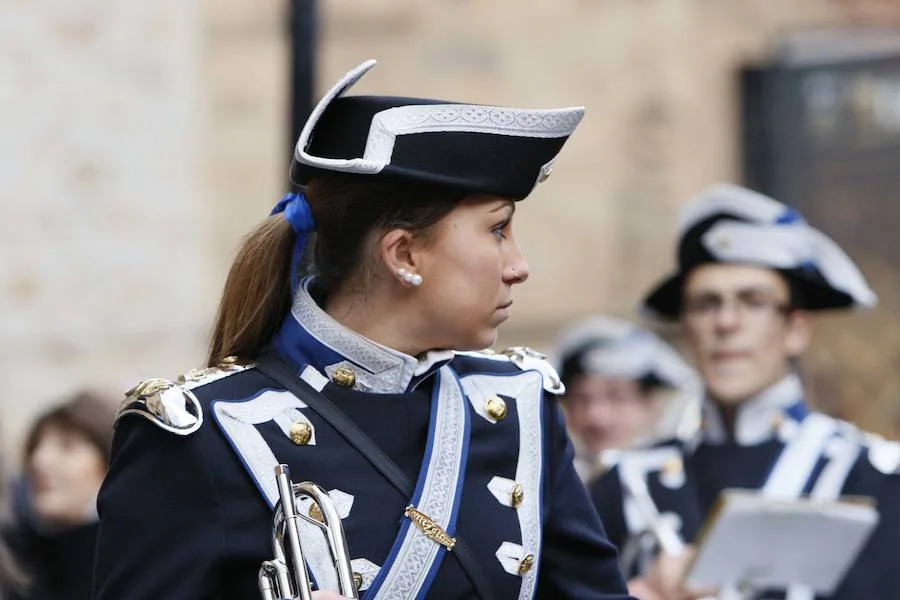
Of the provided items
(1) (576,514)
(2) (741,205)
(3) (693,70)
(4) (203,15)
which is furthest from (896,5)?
(1) (576,514)

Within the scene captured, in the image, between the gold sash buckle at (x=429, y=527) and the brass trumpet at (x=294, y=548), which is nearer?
the brass trumpet at (x=294, y=548)

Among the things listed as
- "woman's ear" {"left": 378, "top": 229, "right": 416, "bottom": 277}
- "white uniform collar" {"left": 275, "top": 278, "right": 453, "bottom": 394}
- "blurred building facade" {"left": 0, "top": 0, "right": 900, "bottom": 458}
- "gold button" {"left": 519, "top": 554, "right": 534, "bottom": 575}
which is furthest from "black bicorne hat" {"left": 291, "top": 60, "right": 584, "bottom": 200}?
Answer: "blurred building facade" {"left": 0, "top": 0, "right": 900, "bottom": 458}

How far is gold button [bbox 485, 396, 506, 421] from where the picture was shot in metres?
4.01

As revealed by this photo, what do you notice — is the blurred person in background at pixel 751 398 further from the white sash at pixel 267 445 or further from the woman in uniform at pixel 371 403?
the white sash at pixel 267 445

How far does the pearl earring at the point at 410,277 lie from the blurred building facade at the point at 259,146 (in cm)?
415

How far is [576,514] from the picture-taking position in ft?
13.4

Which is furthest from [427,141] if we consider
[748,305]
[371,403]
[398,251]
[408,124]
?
[748,305]

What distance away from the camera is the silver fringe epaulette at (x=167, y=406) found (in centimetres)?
370

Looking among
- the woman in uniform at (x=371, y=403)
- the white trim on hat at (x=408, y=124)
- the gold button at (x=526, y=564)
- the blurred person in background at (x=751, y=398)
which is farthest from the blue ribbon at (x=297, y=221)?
the blurred person in background at (x=751, y=398)

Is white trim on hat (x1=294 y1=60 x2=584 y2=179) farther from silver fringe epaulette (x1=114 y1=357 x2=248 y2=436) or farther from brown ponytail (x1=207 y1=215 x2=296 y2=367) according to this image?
silver fringe epaulette (x1=114 y1=357 x2=248 y2=436)

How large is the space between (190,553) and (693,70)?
13.5 metres

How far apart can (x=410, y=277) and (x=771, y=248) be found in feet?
8.98

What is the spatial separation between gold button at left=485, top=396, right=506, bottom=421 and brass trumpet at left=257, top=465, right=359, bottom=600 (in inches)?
16.6

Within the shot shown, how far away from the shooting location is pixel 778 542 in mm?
5664
